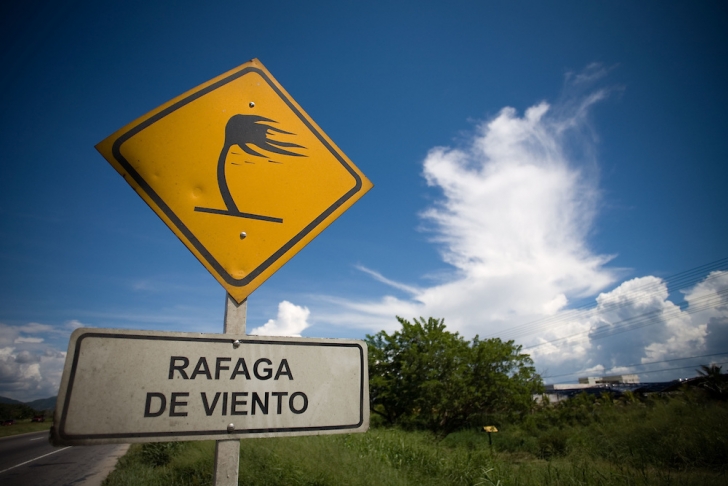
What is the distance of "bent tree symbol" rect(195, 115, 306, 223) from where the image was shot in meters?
1.30

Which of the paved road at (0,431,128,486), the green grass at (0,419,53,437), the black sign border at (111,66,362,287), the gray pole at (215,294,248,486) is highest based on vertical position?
the black sign border at (111,66,362,287)

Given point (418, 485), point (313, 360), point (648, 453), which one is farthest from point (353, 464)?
point (648, 453)

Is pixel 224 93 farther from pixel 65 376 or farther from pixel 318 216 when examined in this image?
pixel 65 376

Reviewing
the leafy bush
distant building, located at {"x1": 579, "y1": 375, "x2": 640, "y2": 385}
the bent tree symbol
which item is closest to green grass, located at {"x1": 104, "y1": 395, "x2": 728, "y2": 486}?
the leafy bush

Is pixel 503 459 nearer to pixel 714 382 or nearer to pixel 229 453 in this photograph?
pixel 229 453

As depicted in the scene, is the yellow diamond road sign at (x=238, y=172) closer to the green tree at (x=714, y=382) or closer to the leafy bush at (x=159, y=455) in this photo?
the leafy bush at (x=159, y=455)

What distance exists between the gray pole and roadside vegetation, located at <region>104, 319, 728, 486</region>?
5.35m

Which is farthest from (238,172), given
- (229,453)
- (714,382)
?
(714,382)

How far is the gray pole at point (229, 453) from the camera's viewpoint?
1061mm

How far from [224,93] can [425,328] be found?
968 inches

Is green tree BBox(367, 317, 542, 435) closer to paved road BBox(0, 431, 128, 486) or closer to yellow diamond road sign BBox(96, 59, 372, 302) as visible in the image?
paved road BBox(0, 431, 128, 486)

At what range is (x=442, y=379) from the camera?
22.5 meters

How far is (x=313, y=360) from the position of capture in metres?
1.15


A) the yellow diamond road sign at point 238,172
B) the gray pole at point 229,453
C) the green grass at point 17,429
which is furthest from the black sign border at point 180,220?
the green grass at point 17,429
